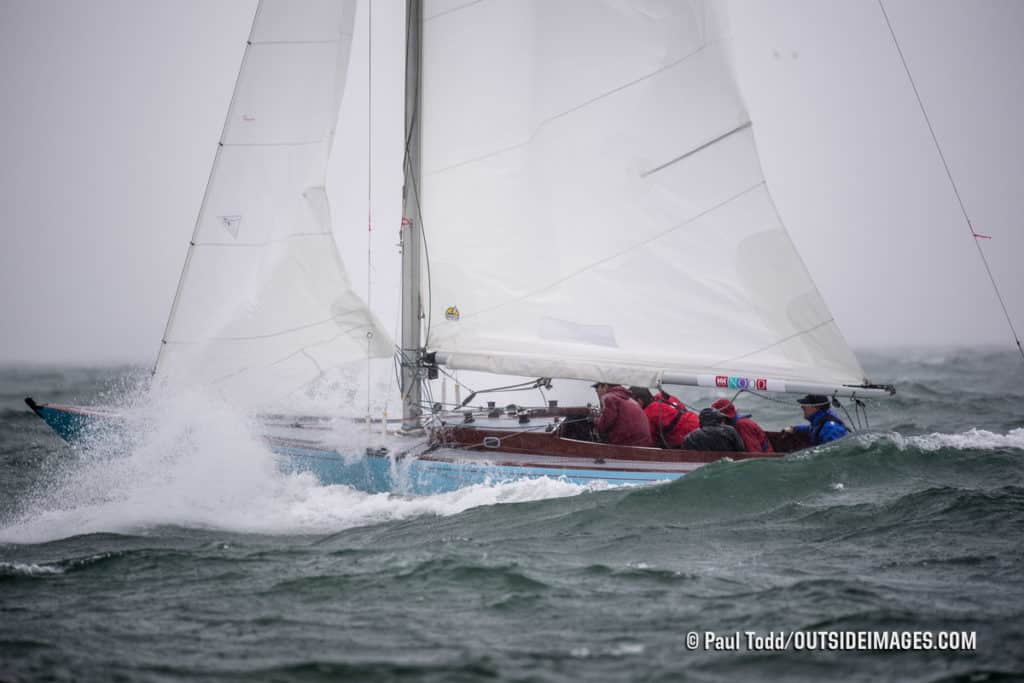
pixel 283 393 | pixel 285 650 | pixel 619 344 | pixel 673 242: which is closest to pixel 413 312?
pixel 283 393

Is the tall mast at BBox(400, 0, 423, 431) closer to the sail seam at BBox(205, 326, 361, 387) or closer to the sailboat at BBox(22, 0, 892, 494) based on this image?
the sailboat at BBox(22, 0, 892, 494)

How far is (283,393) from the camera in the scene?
30.9 feet

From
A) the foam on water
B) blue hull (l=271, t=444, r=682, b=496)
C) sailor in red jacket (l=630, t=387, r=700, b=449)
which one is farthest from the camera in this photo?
sailor in red jacket (l=630, t=387, r=700, b=449)

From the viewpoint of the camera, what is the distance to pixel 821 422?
9.75 meters

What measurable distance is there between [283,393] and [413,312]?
62.1 inches

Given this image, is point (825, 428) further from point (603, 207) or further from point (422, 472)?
point (422, 472)

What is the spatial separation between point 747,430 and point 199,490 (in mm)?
5454

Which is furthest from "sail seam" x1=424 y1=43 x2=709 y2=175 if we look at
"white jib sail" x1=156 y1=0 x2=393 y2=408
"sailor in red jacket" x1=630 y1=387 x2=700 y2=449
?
"sailor in red jacket" x1=630 y1=387 x2=700 y2=449

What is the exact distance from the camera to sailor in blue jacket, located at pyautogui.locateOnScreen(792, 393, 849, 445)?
972 cm

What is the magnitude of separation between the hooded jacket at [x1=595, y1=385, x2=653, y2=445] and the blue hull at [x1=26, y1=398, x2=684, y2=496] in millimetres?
695

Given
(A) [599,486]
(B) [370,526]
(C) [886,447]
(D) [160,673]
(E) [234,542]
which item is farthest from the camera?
(C) [886,447]

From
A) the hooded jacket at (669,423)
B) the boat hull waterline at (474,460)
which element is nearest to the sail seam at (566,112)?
the boat hull waterline at (474,460)

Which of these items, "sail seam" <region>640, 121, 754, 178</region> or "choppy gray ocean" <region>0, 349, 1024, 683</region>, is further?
"sail seam" <region>640, 121, 754, 178</region>

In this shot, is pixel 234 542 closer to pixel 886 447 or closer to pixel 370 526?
pixel 370 526
